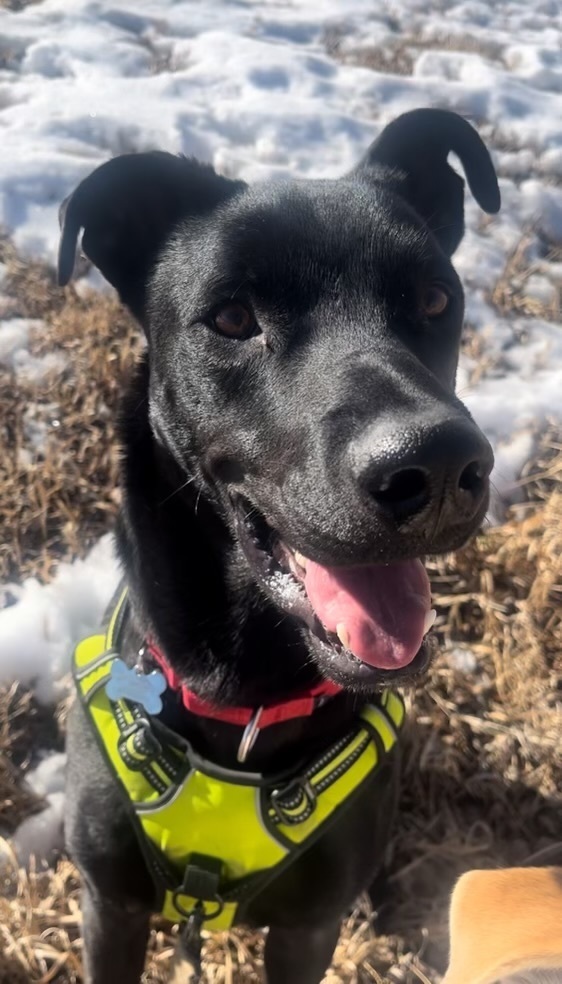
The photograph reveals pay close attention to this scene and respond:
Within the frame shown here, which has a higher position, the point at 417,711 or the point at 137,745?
the point at 137,745

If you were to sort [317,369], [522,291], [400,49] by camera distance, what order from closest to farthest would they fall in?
[317,369], [522,291], [400,49]

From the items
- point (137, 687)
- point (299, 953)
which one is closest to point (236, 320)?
point (137, 687)

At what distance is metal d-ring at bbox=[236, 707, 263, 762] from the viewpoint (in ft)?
5.46

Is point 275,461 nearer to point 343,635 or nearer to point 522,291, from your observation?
point 343,635

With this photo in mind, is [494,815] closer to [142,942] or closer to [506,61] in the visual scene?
[142,942]

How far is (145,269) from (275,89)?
10.5ft

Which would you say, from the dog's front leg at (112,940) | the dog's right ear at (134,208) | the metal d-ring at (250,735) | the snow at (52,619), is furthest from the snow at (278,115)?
the dog's right ear at (134,208)

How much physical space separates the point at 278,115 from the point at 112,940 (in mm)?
3844

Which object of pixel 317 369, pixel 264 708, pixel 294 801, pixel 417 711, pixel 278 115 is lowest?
pixel 417 711

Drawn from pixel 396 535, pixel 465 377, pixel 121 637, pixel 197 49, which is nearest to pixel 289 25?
pixel 197 49

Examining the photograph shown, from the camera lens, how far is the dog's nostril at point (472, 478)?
1180 mm

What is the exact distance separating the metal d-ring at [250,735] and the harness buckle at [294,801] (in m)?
0.10

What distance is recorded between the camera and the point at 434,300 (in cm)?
164

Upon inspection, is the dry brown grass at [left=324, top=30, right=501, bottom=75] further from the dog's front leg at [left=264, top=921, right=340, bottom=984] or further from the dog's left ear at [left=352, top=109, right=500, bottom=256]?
the dog's front leg at [left=264, top=921, right=340, bottom=984]
